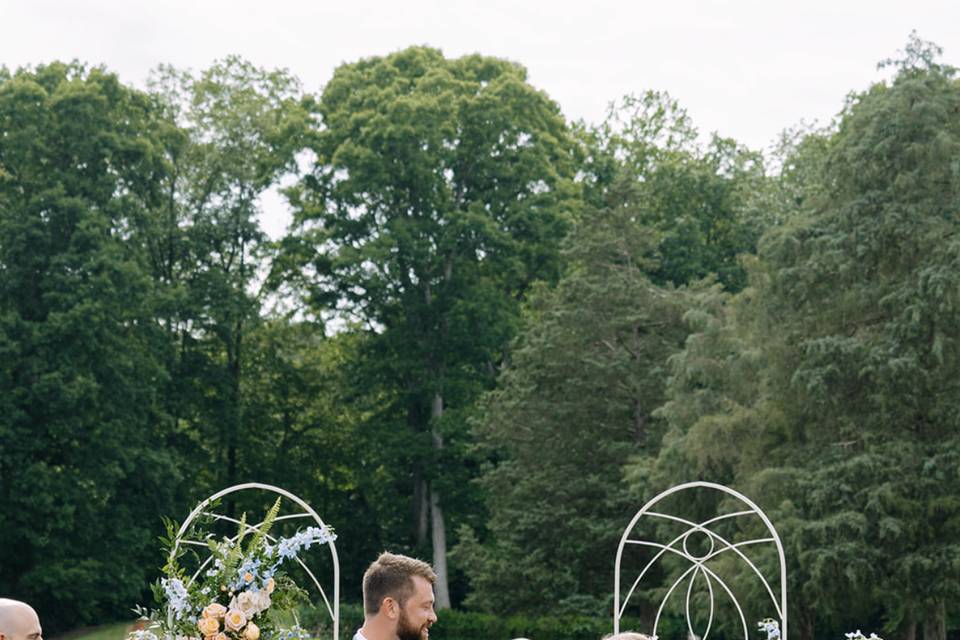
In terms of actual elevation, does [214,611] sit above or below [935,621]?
above

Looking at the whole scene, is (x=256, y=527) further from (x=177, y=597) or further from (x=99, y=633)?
(x=99, y=633)

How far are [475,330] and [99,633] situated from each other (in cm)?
969

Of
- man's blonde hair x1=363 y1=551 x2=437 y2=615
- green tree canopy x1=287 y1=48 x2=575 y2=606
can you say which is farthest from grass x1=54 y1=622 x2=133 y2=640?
man's blonde hair x1=363 y1=551 x2=437 y2=615

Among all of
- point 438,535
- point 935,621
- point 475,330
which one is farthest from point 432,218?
point 935,621

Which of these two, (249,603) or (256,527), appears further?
(256,527)

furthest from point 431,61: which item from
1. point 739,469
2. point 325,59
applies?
point 739,469

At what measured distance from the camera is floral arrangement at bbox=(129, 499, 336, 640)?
543 cm

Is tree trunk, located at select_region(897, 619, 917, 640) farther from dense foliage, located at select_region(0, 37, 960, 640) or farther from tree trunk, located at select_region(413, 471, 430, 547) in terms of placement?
tree trunk, located at select_region(413, 471, 430, 547)

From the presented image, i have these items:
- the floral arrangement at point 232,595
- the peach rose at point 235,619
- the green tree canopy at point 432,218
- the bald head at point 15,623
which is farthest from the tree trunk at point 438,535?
the bald head at point 15,623

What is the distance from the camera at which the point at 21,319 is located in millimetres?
27359

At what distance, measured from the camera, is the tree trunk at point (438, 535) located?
3012 centimetres

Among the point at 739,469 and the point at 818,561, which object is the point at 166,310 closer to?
the point at 739,469

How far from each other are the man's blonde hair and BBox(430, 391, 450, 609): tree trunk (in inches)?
982

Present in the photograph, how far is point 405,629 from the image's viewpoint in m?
4.82
